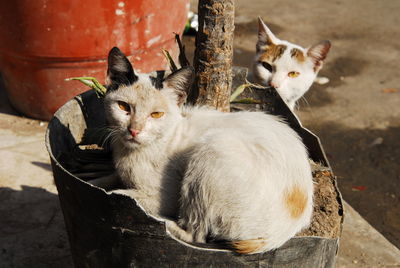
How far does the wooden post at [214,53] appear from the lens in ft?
7.07

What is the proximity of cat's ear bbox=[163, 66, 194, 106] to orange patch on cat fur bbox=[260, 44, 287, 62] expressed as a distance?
132 centimetres

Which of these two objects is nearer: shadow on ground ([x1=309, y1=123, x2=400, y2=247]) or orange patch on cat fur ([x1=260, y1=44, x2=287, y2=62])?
orange patch on cat fur ([x1=260, y1=44, x2=287, y2=62])

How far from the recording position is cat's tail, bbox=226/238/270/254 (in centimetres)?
171

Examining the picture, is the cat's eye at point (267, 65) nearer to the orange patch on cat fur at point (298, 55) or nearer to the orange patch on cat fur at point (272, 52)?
the orange patch on cat fur at point (272, 52)

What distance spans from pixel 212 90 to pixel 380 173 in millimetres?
2157

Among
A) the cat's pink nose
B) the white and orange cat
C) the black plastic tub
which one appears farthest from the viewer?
the white and orange cat

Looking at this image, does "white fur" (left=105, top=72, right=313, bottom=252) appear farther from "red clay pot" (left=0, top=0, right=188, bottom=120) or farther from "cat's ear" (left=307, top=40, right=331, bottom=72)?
"red clay pot" (left=0, top=0, right=188, bottom=120)

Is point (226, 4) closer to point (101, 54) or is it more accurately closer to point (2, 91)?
point (101, 54)

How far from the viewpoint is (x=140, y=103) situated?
2000 mm

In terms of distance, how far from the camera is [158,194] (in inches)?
78.7

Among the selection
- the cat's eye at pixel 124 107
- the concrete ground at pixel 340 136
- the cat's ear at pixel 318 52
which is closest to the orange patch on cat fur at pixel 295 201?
the cat's eye at pixel 124 107

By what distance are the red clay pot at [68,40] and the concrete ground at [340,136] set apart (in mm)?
371

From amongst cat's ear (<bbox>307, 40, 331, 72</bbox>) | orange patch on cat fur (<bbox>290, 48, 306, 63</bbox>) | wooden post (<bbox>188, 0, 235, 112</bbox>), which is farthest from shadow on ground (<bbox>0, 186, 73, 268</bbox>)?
cat's ear (<bbox>307, 40, 331, 72</bbox>)

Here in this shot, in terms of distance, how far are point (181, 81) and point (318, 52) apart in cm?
158
